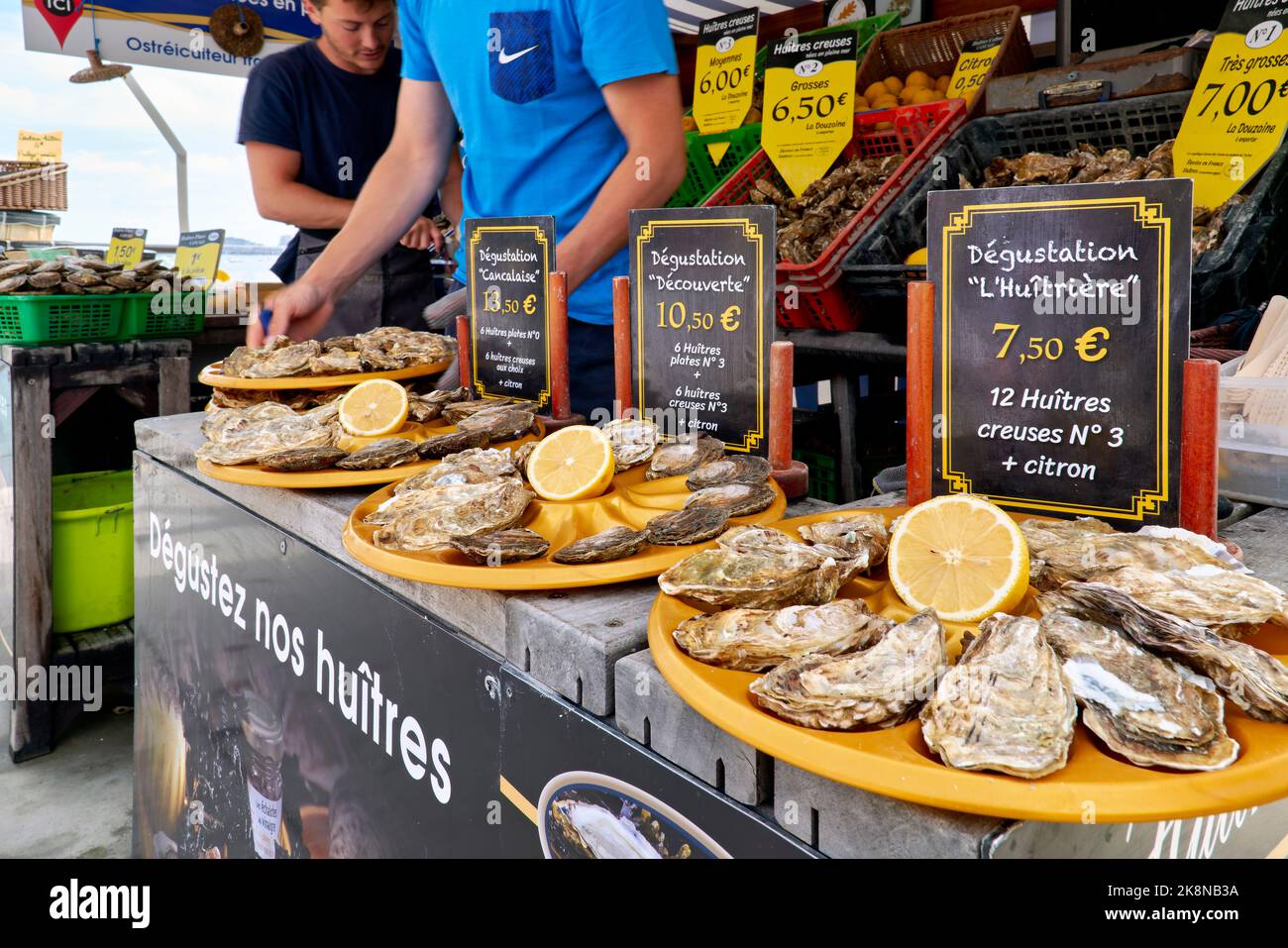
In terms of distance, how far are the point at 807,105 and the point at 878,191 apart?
2.38 feet

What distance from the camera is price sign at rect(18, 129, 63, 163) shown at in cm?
712

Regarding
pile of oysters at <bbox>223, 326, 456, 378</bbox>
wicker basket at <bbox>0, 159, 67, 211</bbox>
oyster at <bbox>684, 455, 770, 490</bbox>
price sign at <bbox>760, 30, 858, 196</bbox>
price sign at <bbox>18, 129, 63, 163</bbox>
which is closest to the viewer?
oyster at <bbox>684, 455, 770, 490</bbox>

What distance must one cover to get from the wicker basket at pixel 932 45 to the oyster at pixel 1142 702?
2.65 metres

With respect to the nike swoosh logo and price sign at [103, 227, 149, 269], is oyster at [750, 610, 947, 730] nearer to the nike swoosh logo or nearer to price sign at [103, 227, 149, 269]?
the nike swoosh logo

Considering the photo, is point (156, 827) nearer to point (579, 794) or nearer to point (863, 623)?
point (579, 794)

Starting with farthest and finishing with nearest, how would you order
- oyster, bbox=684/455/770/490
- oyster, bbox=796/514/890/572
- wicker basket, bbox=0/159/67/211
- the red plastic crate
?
Result: wicker basket, bbox=0/159/67/211
the red plastic crate
oyster, bbox=684/455/770/490
oyster, bbox=796/514/890/572

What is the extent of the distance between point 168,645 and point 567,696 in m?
1.49

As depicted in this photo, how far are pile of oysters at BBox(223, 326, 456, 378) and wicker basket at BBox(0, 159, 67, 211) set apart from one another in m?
5.99

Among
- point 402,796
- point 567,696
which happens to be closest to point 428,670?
point 402,796

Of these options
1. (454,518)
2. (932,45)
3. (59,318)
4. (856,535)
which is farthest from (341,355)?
(932,45)

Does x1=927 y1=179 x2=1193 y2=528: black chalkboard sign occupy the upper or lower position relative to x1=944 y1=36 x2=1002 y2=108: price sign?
lower

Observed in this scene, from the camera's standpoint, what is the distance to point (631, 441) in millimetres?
1378

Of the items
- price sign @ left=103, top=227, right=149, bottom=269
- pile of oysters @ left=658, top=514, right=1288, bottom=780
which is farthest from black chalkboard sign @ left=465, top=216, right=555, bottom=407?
price sign @ left=103, top=227, right=149, bottom=269

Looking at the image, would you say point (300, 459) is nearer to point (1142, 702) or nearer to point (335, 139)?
point (1142, 702)
